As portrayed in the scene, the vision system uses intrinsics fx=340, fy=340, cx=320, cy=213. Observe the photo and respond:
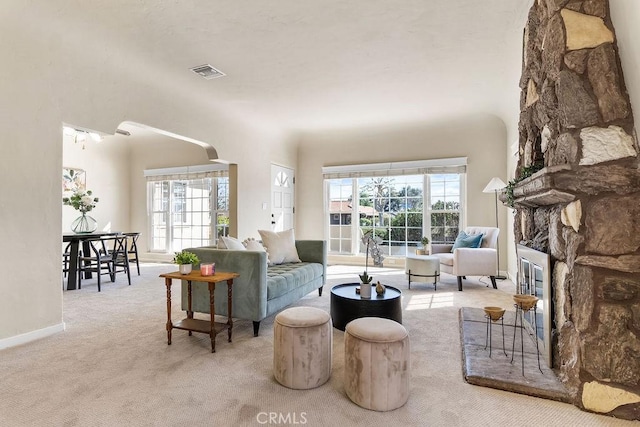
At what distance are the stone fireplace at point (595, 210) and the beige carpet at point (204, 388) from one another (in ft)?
0.75

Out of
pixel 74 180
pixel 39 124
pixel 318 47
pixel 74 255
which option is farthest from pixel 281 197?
pixel 39 124

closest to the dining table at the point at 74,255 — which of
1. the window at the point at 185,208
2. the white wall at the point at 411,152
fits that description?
the window at the point at 185,208

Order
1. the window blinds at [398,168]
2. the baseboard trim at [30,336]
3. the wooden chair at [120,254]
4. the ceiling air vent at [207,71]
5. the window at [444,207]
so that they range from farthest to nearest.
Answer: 1. the window at [444,207]
2. the window blinds at [398,168]
3. the wooden chair at [120,254]
4. the ceiling air vent at [207,71]
5. the baseboard trim at [30,336]

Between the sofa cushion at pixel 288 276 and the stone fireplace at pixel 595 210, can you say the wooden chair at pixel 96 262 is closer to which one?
the sofa cushion at pixel 288 276

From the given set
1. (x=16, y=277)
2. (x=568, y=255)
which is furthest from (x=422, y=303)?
(x=16, y=277)

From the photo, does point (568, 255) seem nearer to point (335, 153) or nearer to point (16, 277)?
point (16, 277)

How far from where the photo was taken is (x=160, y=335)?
294 centimetres

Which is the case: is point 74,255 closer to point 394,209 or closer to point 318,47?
point 318,47

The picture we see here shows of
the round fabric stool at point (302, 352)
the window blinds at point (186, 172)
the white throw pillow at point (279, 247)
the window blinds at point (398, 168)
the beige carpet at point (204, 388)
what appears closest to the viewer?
the beige carpet at point (204, 388)

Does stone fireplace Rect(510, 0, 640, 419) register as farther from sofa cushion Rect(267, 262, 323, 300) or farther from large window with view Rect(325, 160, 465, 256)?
large window with view Rect(325, 160, 465, 256)

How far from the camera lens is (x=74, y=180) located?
6.71 m

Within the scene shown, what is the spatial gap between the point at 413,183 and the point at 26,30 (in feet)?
19.1

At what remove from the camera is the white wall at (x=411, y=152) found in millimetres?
5973

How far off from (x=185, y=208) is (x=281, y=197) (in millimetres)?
2332
